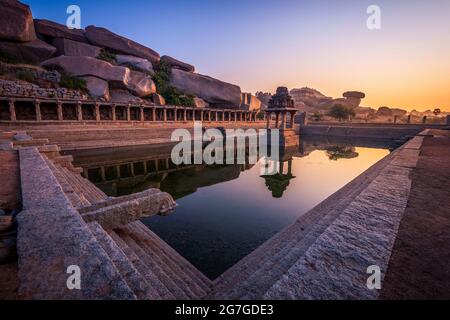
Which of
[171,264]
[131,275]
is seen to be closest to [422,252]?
[131,275]

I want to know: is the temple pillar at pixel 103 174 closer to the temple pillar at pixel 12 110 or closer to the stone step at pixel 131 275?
the stone step at pixel 131 275

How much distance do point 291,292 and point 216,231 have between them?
5.28 m

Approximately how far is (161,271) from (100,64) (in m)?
36.8

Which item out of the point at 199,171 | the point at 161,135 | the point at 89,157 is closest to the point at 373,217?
the point at 199,171

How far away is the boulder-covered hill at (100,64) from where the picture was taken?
27.9 meters

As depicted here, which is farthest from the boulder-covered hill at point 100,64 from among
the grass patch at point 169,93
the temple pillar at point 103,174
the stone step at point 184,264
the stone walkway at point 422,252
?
the stone walkway at point 422,252

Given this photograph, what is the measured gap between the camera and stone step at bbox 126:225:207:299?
343cm

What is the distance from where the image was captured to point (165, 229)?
6.52 m

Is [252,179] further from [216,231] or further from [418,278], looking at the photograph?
[418,278]

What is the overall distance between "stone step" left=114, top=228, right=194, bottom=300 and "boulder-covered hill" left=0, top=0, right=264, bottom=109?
31266 millimetres

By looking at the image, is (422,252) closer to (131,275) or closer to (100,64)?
(131,275)

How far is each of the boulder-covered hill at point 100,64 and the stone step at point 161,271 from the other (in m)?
31.3

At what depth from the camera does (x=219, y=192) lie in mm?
10383

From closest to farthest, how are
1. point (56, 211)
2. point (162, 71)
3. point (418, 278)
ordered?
point (418, 278), point (56, 211), point (162, 71)
